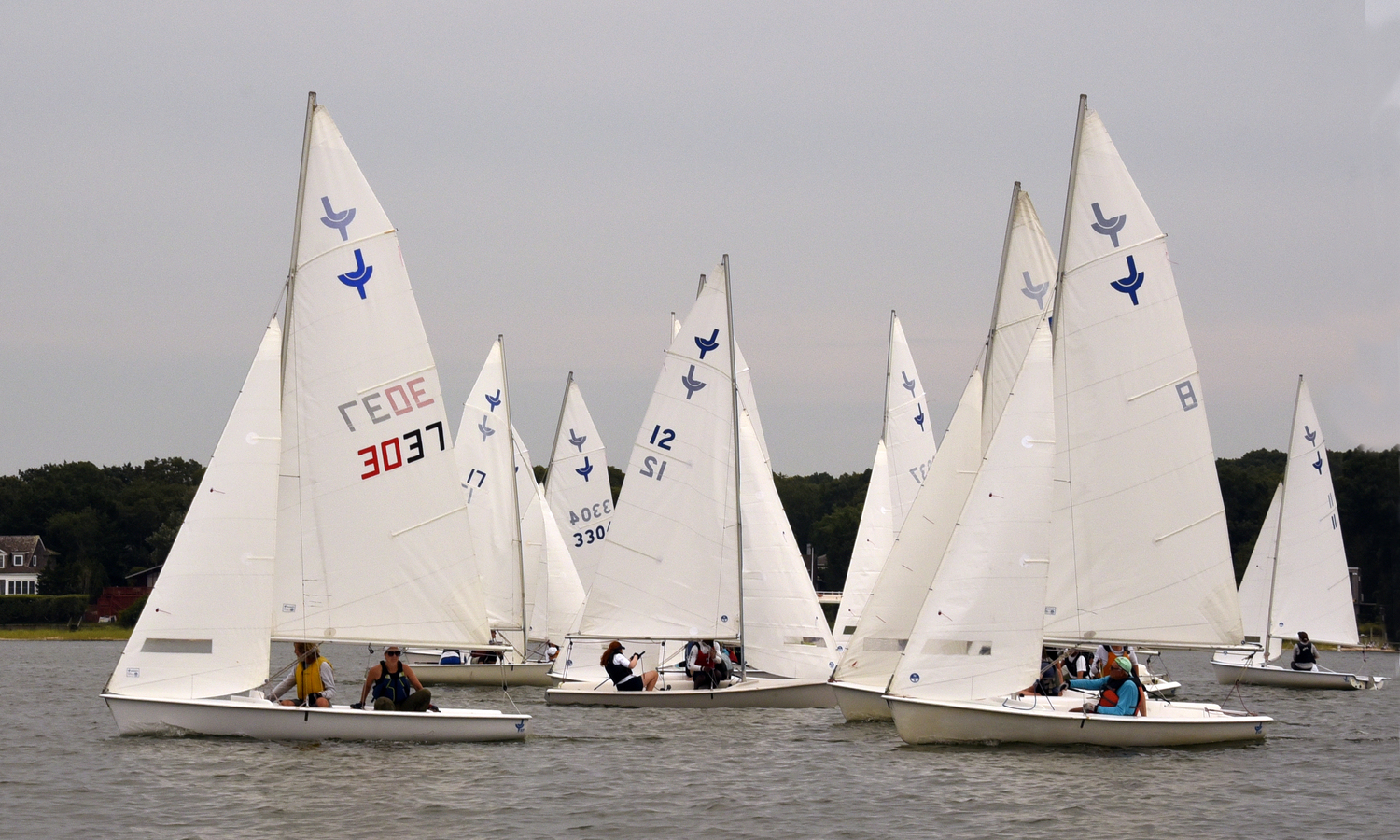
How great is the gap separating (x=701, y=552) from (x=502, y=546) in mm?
10025

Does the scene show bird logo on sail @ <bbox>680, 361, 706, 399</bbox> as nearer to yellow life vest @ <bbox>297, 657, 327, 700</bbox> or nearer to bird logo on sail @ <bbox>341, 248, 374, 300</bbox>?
bird logo on sail @ <bbox>341, 248, 374, 300</bbox>

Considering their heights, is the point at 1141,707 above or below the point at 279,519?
below

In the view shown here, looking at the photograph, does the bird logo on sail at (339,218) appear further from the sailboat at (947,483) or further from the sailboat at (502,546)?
the sailboat at (502,546)

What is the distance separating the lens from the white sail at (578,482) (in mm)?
39000

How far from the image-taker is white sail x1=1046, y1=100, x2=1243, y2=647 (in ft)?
66.7

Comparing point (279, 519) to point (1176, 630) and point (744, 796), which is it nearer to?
point (744, 796)

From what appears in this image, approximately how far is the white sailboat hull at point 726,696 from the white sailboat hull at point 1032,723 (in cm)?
618

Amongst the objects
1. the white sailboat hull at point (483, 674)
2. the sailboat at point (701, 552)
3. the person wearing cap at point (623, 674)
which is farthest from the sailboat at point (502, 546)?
the person wearing cap at point (623, 674)

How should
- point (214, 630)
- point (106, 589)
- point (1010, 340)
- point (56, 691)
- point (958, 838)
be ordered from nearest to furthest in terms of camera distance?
point (958, 838), point (214, 630), point (1010, 340), point (56, 691), point (106, 589)

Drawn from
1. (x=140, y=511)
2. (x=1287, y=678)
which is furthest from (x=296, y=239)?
(x=140, y=511)

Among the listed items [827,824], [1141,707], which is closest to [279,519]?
[827,824]

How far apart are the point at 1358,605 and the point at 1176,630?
24591 mm

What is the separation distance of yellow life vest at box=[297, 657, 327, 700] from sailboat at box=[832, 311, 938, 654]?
16.5 m

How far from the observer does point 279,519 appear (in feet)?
64.2
